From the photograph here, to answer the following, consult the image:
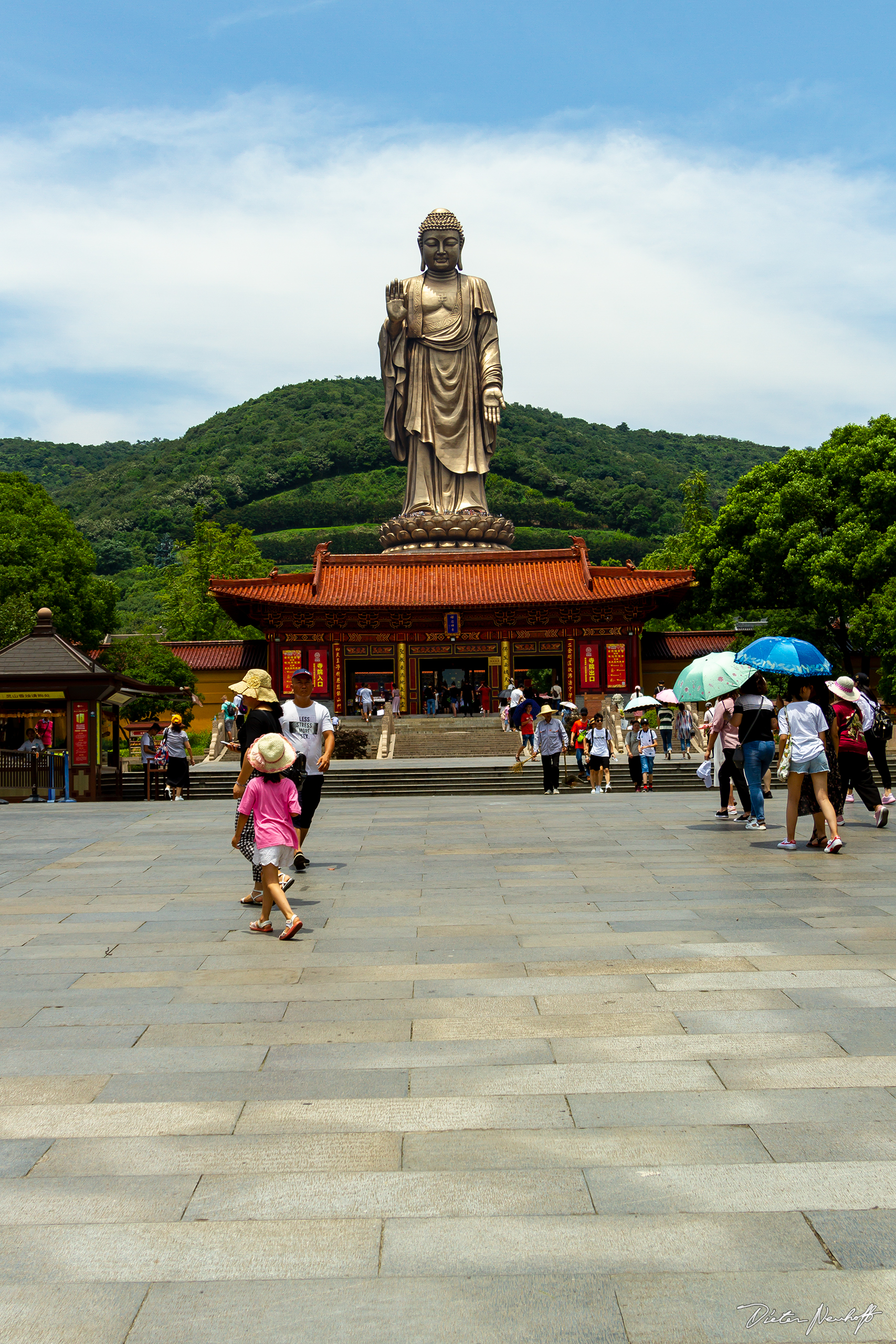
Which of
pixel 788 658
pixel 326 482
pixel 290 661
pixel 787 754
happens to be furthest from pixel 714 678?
pixel 326 482

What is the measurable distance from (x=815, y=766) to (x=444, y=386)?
27.1 m

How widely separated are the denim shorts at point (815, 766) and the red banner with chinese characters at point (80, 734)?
1223 cm

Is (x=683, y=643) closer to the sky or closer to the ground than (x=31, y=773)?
closer to the sky

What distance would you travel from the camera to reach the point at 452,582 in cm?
3281

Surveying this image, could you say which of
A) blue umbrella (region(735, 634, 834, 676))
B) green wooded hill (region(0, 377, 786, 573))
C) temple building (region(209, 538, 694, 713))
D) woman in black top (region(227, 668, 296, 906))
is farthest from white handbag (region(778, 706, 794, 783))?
green wooded hill (region(0, 377, 786, 573))

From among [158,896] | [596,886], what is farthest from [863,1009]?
[158,896]

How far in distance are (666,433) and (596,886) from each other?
107m

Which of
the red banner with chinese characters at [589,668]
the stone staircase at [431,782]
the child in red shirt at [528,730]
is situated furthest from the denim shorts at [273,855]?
the red banner with chinese characters at [589,668]

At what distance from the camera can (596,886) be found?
821 centimetres

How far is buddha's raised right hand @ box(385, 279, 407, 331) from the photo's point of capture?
34156 mm

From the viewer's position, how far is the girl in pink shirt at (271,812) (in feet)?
22.2

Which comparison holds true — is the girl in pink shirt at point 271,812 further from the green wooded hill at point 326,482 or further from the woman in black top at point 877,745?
the green wooded hill at point 326,482

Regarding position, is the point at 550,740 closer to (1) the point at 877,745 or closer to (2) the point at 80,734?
(1) the point at 877,745

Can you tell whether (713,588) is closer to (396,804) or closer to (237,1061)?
(396,804)
